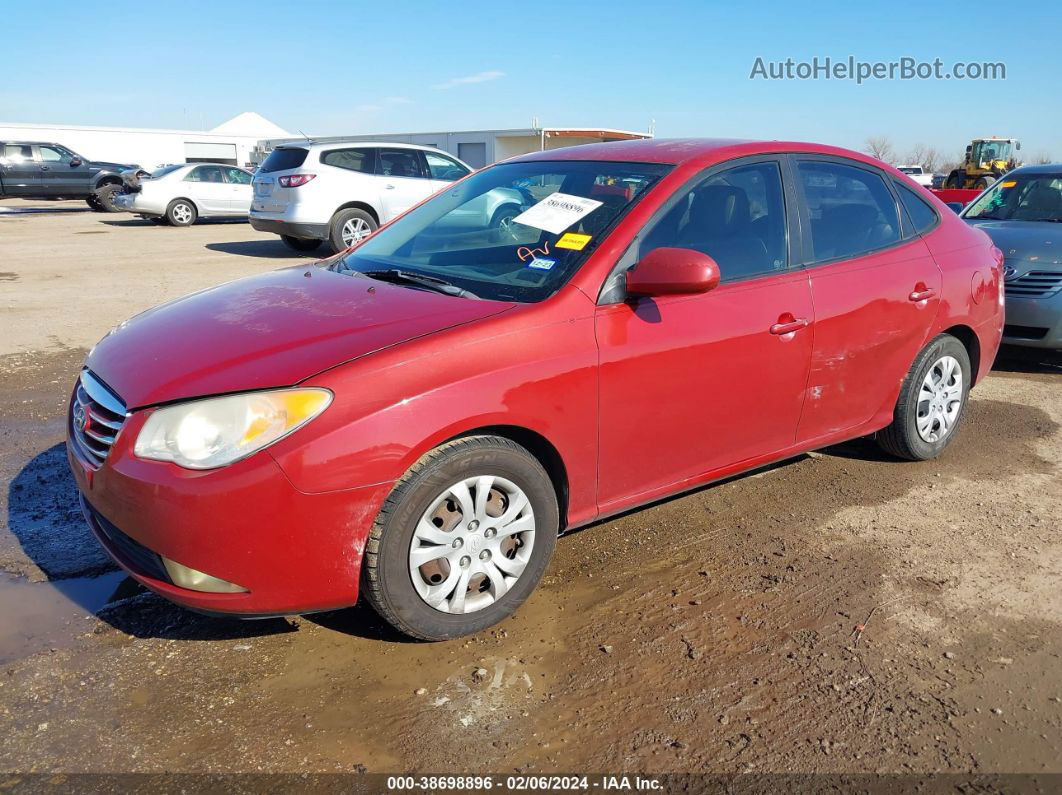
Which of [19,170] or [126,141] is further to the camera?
[126,141]

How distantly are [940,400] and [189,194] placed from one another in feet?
61.2

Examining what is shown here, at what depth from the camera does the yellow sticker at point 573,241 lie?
3.31 m

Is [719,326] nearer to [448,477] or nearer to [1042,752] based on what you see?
[448,477]

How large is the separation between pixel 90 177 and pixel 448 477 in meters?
25.9

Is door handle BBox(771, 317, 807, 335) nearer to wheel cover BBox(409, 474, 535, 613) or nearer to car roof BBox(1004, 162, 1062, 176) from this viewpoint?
wheel cover BBox(409, 474, 535, 613)

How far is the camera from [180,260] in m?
13.1

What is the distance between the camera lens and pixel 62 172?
24.2 metres

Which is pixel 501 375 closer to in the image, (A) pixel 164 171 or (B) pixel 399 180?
(B) pixel 399 180

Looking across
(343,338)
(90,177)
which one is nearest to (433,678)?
(343,338)

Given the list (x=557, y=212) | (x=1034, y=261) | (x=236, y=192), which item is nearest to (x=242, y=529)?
(x=557, y=212)

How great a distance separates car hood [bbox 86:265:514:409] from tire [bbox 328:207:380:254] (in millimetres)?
9380

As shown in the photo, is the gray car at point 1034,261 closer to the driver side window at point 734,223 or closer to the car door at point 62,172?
the driver side window at point 734,223

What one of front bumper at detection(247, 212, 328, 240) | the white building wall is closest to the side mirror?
front bumper at detection(247, 212, 328, 240)

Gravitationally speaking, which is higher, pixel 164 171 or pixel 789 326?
pixel 164 171
